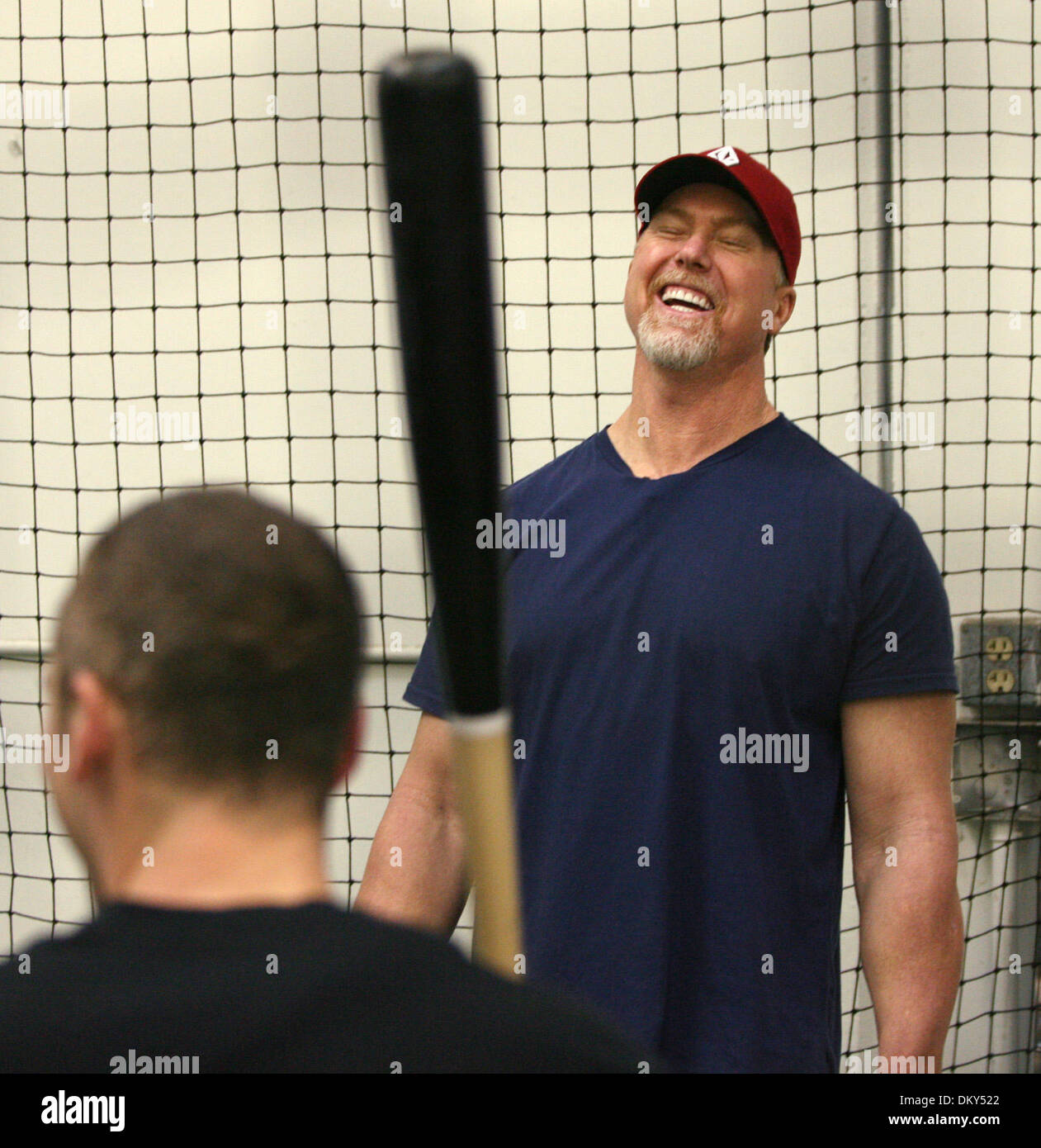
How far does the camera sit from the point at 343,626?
2.24ft

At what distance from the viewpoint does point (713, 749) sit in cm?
140

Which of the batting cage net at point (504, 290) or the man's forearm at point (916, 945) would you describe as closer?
the man's forearm at point (916, 945)

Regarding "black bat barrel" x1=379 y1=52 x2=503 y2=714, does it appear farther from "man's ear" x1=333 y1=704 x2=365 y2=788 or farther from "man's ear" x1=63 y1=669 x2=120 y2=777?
"man's ear" x1=63 y1=669 x2=120 y2=777

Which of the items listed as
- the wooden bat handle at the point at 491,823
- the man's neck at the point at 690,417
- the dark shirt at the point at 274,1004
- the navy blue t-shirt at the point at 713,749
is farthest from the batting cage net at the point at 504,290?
the dark shirt at the point at 274,1004

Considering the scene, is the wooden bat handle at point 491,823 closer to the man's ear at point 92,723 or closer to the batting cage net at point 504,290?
the man's ear at point 92,723

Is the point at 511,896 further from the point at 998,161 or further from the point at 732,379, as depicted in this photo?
the point at 998,161

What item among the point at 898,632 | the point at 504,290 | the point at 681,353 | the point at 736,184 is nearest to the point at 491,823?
the point at 898,632

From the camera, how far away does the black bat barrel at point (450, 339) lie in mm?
576

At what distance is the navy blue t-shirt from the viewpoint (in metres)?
1.41

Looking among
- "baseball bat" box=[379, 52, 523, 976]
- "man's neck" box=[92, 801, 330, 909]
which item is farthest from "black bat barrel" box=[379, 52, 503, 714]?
"man's neck" box=[92, 801, 330, 909]

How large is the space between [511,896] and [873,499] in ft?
2.93

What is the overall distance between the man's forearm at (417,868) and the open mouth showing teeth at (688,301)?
0.64 m

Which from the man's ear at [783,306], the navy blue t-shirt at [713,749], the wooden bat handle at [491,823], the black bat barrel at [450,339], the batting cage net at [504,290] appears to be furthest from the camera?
the batting cage net at [504,290]
